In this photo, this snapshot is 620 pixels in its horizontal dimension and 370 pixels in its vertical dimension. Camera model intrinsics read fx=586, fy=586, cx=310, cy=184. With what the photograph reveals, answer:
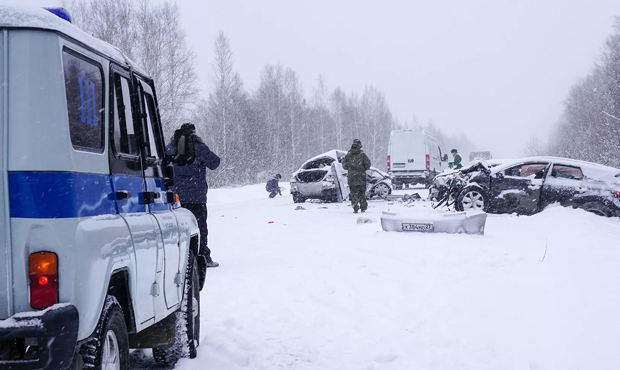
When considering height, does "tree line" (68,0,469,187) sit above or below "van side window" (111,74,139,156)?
above

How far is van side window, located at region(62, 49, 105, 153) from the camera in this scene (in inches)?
110

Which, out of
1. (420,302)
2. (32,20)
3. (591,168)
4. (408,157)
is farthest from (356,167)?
(32,20)

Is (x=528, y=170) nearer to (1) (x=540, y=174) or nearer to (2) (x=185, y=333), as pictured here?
(1) (x=540, y=174)

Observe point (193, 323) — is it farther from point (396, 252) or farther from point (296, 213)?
point (296, 213)

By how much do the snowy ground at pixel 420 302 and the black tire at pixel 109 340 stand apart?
1391 millimetres

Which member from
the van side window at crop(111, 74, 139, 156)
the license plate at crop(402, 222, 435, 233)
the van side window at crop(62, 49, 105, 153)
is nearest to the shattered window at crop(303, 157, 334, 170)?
the license plate at crop(402, 222, 435, 233)

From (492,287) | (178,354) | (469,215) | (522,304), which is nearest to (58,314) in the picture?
(178,354)

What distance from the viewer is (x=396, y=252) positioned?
9.73 m

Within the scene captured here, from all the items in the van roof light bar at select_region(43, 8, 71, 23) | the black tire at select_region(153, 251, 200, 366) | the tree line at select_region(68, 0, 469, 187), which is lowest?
the black tire at select_region(153, 251, 200, 366)

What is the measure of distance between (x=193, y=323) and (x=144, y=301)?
1.25m

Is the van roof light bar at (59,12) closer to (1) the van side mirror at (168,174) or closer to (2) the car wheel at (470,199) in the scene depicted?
(1) the van side mirror at (168,174)

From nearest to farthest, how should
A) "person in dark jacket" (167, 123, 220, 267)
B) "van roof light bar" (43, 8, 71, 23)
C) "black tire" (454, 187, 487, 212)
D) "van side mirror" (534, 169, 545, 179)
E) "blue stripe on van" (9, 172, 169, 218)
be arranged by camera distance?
"blue stripe on van" (9, 172, 169, 218) → "van roof light bar" (43, 8, 71, 23) → "person in dark jacket" (167, 123, 220, 267) → "van side mirror" (534, 169, 545, 179) → "black tire" (454, 187, 487, 212)

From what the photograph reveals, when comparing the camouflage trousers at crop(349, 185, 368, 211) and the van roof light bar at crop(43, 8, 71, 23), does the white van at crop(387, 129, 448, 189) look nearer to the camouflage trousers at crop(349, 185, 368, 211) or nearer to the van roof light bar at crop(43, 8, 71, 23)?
the camouflage trousers at crop(349, 185, 368, 211)

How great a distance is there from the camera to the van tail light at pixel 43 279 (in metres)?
2.47
